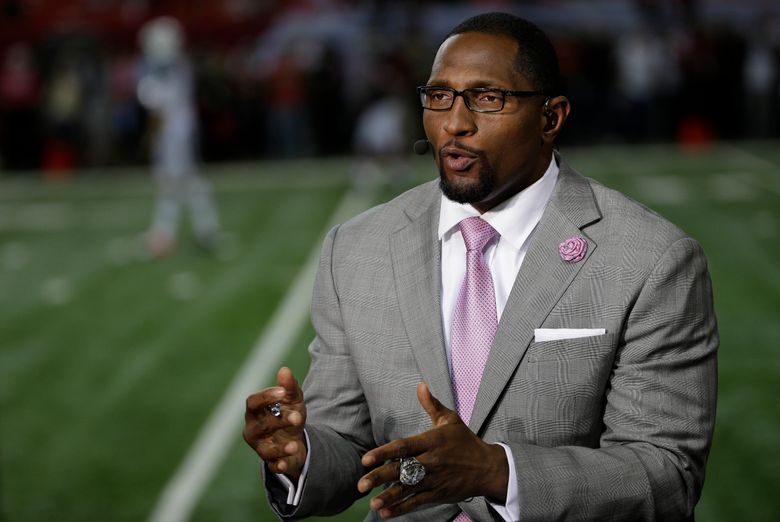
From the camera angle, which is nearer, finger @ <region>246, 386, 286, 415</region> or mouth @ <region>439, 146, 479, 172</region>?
finger @ <region>246, 386, 286, 415</region>

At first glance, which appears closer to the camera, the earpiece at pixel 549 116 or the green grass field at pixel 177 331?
the earpiece at pixel 549 116

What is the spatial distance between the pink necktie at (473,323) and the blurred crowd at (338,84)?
1834cm

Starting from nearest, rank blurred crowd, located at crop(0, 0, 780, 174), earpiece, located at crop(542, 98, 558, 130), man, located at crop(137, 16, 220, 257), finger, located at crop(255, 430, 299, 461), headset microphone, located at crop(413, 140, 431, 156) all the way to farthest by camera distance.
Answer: finger, located at crop(255, 430, 299, 461)
earpiece, located at crop(542, 98, 558, 130)
headset microphone, located at crop(413, 140, 431, 156)
man, located at crop(137, 16, 220, 257)
blurred crowd, located at crop(0, 0, 780, 174)

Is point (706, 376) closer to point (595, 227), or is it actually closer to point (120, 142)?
point (595, 227)

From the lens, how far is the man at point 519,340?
267 centimetres

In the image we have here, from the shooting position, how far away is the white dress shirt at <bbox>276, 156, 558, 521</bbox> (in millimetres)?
2904

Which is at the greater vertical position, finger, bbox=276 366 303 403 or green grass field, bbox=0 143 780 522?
finger, bbox=276 366 303 403

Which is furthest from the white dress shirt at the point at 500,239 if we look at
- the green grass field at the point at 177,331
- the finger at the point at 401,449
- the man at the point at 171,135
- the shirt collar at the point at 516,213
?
the man at the point at 171,135

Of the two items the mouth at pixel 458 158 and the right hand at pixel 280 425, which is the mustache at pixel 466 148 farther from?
the right hand at pixel 280 425

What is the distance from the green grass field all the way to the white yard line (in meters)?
0.07

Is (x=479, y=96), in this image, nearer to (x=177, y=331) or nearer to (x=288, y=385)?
(x=288, y=385)

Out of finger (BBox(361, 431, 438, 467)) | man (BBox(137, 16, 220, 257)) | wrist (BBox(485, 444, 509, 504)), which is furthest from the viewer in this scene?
man (BBox(137, 16, 220, 257))

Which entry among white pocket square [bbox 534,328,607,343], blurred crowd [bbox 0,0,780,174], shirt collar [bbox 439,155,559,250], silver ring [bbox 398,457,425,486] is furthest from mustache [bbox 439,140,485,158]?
blurred crowd [bbox 0,0,780,174]

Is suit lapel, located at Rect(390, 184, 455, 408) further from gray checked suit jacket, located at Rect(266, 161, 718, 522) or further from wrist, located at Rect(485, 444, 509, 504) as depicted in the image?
wrist, located at Rect(485, 444, 509, 504)
